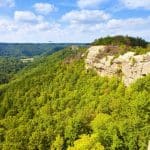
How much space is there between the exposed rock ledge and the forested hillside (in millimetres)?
2542

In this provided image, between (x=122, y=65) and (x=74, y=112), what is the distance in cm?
2006

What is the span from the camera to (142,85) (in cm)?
9862

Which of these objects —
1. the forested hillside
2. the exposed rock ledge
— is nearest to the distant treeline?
the forested hillside

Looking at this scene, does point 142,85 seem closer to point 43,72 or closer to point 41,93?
point 41,93

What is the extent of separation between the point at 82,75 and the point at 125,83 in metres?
25.0

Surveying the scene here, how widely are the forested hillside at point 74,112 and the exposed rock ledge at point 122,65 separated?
100 inches

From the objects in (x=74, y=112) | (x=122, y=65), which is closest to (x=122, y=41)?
Result: (x=122, y=65)

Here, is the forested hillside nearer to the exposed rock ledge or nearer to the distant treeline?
the exposed rock ledge

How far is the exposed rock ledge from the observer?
105606mm

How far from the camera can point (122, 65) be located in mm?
113812

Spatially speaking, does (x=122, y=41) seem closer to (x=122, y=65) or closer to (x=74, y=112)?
(x=122, y=65)

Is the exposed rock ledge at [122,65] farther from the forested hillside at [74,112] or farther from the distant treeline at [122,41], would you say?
the distant treeline at [122,41]

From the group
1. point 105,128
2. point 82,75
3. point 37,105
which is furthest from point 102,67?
point 105,128

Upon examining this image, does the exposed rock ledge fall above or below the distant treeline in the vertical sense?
below
